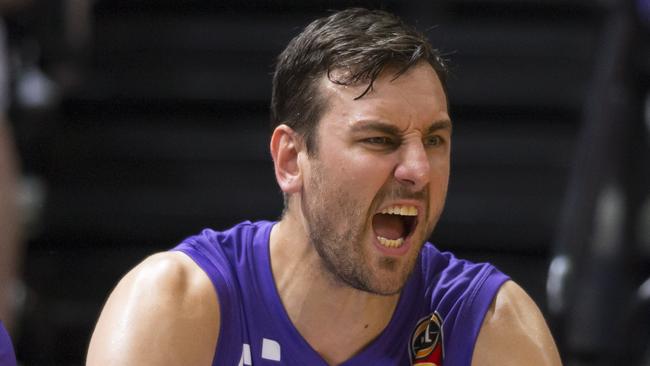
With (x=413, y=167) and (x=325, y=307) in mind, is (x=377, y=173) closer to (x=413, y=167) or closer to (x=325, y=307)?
(x=413, y=167)

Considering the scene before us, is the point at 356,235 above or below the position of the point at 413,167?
below

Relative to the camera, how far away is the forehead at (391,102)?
7.59 feet

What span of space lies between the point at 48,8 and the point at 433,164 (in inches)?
88.7

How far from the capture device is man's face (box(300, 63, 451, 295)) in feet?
7.59

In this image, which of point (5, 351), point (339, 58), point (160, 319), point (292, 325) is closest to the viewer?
point (5, 351)

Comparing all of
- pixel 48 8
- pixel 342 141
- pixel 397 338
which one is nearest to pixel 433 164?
pixel 342 141

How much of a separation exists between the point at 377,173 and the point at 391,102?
0.49 feet

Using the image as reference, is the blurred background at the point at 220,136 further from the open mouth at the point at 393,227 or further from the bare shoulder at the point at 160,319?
the bare shoulder at the point at 160,319

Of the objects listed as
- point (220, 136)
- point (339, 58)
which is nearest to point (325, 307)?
point (339, 58)

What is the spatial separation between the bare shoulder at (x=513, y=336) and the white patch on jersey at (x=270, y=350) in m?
0.43

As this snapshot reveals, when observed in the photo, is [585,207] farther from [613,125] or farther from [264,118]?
[264,118]

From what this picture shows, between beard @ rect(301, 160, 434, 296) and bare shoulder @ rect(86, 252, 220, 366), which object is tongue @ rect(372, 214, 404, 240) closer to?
beard @ rect(301, 160, 434, 296)

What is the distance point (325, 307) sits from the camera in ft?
8.31

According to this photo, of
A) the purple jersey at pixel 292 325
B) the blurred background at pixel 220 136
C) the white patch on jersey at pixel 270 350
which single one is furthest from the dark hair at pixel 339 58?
the blurred background at pixel 220 136
